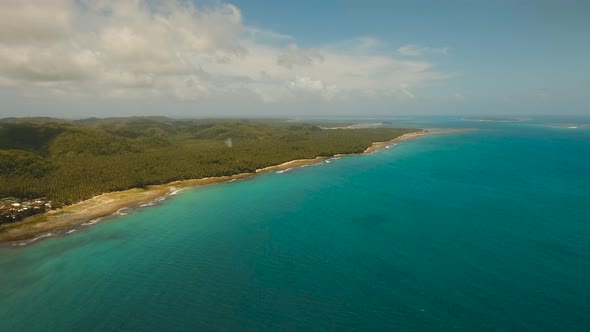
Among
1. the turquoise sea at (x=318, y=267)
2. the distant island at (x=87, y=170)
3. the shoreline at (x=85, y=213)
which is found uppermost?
the distant island at (x=87, y=170)

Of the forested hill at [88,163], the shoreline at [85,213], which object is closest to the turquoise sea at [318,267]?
the shoreline at [85,213]

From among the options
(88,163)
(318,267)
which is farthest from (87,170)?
(318,267)

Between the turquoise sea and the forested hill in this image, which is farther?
the forested hill

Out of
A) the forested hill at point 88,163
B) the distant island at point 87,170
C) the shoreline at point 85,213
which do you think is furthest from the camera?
the forested hill at point 88,163

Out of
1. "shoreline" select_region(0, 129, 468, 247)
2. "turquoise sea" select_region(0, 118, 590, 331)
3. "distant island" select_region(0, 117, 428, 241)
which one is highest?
"distant island" select_region(0, 117, 428, 241)

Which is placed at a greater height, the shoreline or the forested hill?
the forested hill

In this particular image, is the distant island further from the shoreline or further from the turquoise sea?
the turquoise sea

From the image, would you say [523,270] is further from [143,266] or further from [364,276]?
[143,266]

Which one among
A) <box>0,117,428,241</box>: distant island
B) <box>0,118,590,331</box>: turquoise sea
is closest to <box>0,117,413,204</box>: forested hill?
<box>0,117,428,241</box>: distant island

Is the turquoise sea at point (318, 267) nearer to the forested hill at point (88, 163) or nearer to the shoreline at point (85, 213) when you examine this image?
the shoreline at point (85, 213)

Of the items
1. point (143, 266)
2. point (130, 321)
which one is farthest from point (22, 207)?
point (130, 321)
